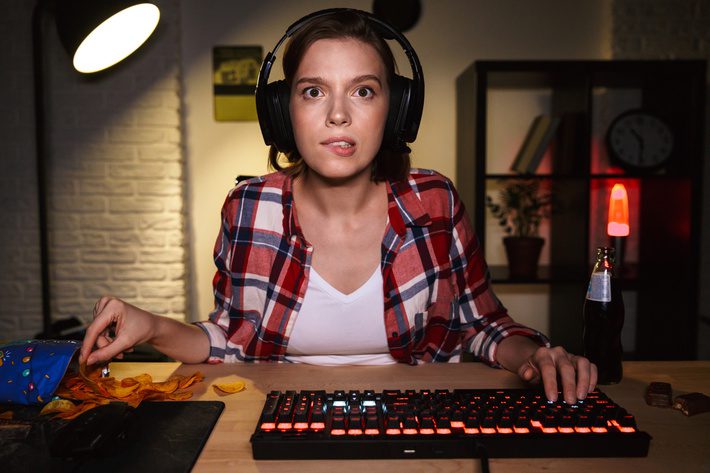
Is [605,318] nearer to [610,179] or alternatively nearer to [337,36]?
[337,36]

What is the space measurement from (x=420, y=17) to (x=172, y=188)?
5.36 feet

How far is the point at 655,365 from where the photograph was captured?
109 cm

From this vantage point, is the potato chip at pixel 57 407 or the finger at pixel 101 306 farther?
the finger at pixel 101 306

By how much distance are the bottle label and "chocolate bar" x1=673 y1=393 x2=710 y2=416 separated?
20 cm

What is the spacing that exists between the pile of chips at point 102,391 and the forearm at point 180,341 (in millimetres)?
116

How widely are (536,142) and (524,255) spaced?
0.59 meters

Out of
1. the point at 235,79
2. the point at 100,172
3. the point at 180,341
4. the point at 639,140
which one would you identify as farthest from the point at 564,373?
the point at 100,172

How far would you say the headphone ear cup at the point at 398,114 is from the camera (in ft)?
3.84

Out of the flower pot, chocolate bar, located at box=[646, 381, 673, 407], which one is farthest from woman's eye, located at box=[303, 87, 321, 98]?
the flower pot

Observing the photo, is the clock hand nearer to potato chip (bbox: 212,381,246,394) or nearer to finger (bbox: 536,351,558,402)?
finger (bbox: 536,351,558,402)

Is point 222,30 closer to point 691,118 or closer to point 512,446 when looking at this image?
point 691,118

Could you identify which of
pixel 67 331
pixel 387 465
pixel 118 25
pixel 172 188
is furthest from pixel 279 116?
pixel 67 331

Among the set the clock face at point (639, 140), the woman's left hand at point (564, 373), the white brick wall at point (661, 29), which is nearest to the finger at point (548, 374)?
the woman's left hand at point (564, 373)

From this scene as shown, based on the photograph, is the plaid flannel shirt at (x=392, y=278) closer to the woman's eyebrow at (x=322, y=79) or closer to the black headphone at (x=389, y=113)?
the black headphone at (x=389, y=113)
